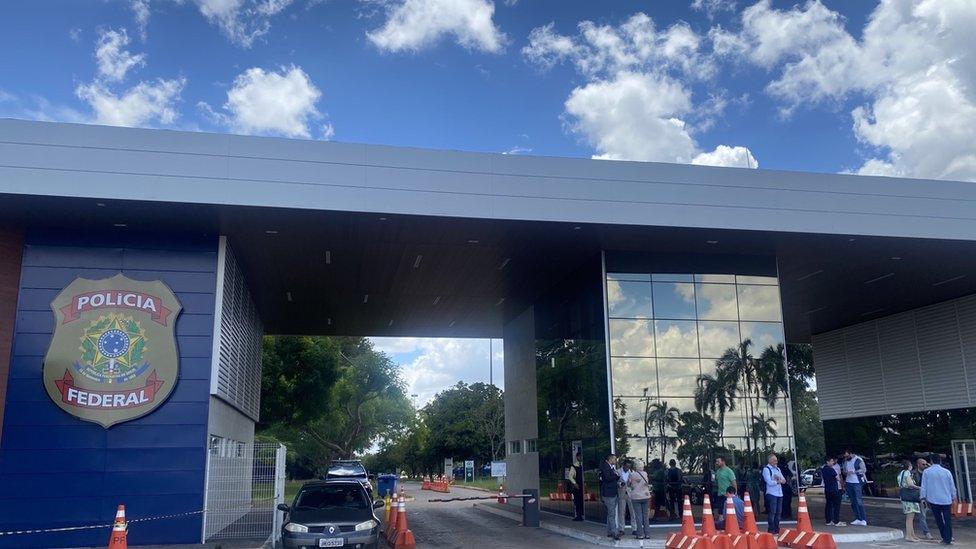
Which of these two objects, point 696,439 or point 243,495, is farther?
point 243,495

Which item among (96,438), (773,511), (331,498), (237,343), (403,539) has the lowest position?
(403,539)

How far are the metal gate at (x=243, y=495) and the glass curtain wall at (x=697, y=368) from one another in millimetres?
8037

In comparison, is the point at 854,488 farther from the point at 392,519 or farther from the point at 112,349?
the point at 112,349

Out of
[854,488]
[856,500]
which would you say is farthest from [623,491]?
[854,488]

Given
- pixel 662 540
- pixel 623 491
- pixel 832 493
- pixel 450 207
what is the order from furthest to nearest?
1. pixel 832 493
2. pixel 623 491
3. pixel 450 207
4. pixel 662 540

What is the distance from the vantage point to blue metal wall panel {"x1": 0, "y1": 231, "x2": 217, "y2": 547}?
1608 centimetres

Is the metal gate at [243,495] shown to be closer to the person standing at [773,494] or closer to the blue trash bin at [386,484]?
the person standing at [773,494]

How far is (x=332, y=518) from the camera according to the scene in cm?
1379

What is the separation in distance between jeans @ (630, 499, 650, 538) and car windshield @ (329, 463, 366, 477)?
14.2m

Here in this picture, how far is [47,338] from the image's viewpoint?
16656 millimetres

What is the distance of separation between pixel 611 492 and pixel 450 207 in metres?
6.93

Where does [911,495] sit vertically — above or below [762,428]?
below

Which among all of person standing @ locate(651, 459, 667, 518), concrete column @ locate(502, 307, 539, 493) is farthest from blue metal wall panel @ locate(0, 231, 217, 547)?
concrete column @ locate(502, 307, 539, 493)

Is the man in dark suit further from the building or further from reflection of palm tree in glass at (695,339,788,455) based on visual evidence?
reflection of palm tree in glass at (695,339,788,455)
